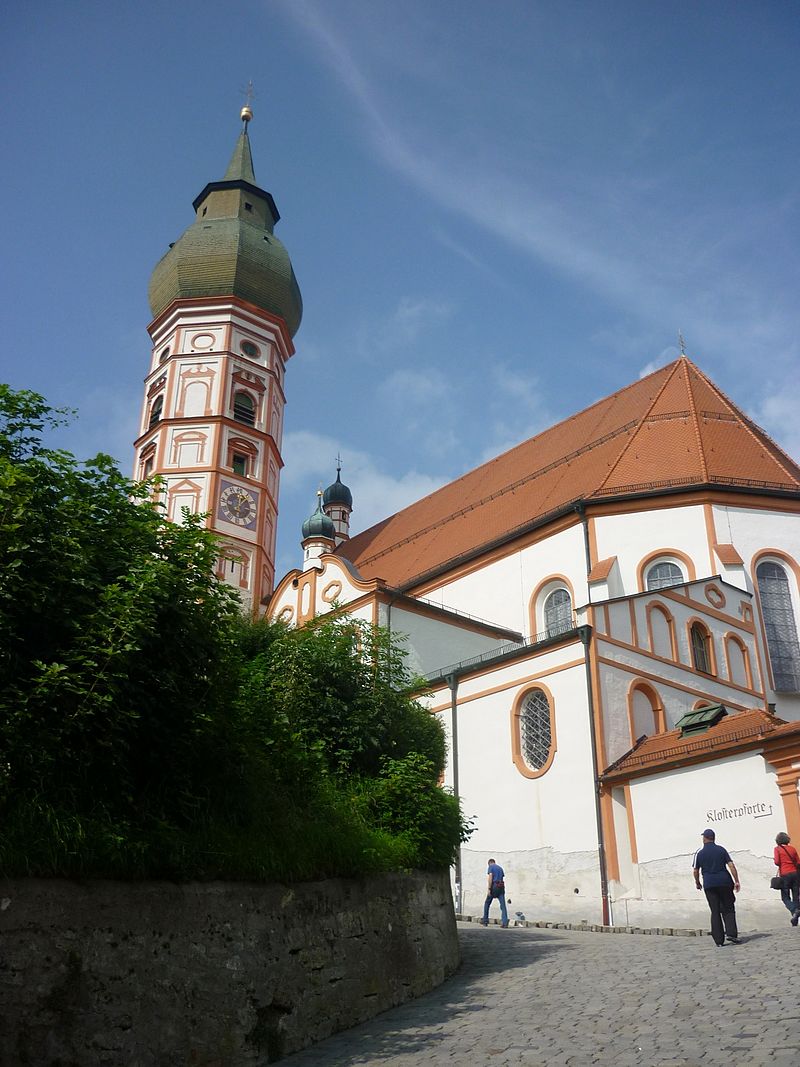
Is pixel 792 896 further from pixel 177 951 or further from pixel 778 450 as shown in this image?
pixel 778 450

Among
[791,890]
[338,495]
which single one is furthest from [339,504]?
[791,890]

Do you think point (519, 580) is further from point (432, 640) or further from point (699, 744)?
point (699, 744)

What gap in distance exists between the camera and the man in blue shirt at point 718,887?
35.9 feet

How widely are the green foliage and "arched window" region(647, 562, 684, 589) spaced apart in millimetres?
16097

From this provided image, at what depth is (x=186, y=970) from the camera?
23.9 ft

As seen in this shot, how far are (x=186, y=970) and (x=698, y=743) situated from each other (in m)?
11.6

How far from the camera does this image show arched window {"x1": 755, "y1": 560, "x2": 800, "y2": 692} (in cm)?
2431

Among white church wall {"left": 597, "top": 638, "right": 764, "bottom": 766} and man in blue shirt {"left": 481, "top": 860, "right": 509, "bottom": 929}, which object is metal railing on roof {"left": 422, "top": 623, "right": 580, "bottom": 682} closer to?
white church wall {"left": 597, "top": 638, "right": 764, "bottom": 766}

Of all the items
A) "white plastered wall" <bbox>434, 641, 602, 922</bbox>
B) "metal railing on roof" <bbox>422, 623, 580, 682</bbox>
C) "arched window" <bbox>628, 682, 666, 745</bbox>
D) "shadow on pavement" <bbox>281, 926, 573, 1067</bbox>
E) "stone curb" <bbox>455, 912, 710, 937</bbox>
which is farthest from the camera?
"metal railing on roof" <bbox>422, 623, 580, 682</bbox>

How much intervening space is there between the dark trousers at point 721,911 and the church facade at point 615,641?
3.73 meters

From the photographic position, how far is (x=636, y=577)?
25.4 m

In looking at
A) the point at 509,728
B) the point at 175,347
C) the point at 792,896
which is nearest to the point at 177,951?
the point at 792,896

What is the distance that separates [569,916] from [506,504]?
14850 mm

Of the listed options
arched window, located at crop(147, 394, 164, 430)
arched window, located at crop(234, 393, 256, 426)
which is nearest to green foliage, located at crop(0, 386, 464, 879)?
arched window, located at crop(234, 393, 256, 426)
